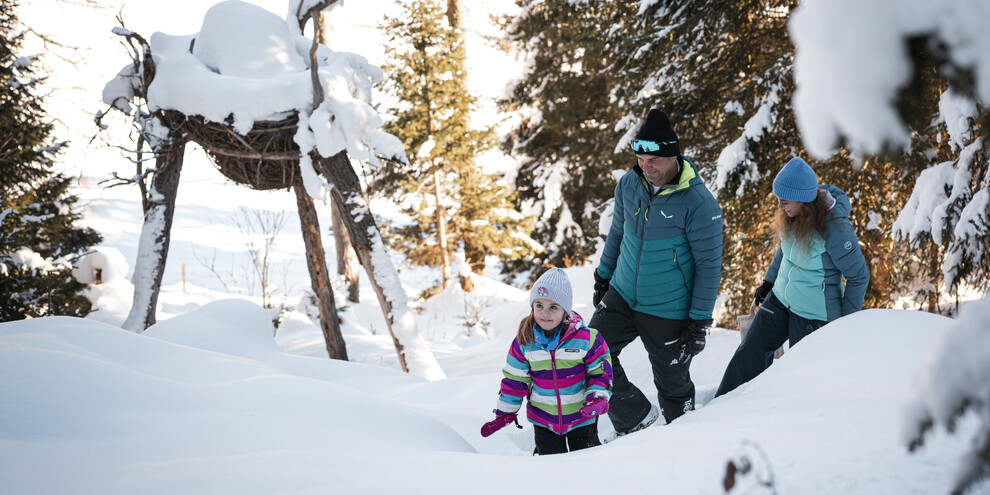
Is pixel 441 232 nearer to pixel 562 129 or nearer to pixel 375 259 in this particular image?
pixel 562 129

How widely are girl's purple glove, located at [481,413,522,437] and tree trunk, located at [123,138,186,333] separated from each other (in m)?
4.20

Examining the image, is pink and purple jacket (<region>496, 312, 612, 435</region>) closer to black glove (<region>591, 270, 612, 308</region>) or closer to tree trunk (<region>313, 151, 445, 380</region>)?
black glove (<region>591, 270, 612, 308</region>)

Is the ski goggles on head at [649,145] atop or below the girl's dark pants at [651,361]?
atop

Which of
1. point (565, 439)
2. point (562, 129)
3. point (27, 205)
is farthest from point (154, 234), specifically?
point (562, 129)

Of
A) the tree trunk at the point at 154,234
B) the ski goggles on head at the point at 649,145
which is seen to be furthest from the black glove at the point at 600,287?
the tree trunk at the point at 154,234

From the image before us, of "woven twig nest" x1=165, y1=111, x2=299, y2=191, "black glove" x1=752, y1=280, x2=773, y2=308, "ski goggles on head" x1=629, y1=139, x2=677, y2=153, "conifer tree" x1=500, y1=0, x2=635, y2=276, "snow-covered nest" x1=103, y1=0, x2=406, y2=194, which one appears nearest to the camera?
"ski goggles on head" x1=629, y1=139, x2=677, y2=153

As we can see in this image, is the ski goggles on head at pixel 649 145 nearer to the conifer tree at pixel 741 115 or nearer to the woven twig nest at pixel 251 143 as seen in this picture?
the conifer tree at pixel 741 115

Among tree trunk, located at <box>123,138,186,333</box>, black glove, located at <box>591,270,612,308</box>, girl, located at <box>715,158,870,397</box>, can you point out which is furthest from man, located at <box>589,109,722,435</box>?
tree trunk, located at <box>123,138,186,333</box>

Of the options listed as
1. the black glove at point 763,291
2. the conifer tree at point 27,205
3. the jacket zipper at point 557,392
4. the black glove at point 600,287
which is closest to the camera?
the jacket zipper at point 557,392

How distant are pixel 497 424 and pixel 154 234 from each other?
176 inches

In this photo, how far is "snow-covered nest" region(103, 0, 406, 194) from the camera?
16.6 feet

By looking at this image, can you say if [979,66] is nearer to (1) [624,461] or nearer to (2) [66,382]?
(1) [624,461]

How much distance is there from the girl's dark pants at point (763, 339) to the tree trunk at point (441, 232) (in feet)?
38.6

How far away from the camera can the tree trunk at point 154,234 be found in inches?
215
